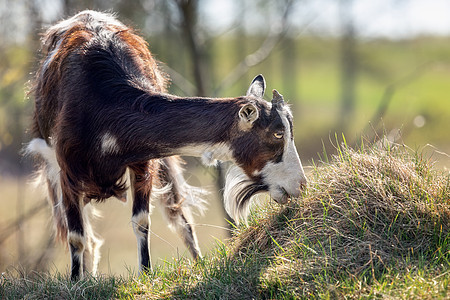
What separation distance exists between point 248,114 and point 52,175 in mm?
2548

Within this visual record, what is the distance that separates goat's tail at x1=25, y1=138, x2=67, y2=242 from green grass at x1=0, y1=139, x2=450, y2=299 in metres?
1.43

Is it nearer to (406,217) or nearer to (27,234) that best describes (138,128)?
(406,217)

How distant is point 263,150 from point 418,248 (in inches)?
54.4

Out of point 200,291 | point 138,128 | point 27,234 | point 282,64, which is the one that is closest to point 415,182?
point 200,291

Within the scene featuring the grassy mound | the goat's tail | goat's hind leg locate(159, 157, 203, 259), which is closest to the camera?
the grassy mound

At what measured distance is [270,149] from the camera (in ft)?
15.3

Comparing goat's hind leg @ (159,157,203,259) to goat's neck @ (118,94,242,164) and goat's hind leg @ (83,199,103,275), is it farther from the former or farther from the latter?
goat's neck @ (118,94,242,164)

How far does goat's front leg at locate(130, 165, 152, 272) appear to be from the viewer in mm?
5352

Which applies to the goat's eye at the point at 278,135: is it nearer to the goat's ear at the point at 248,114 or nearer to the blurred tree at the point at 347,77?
the goat's ear at the point at 248,114

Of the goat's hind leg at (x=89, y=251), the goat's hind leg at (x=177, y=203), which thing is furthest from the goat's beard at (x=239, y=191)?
the goat's hind leg at (x=89, y=251)

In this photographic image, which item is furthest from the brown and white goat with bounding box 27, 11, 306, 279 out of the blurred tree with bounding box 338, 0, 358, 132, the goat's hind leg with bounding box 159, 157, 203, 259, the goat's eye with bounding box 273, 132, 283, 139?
the blurred tree with bounding box 338, 0, 358, 132

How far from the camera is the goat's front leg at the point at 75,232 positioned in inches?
210

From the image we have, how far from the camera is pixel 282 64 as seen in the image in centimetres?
3556

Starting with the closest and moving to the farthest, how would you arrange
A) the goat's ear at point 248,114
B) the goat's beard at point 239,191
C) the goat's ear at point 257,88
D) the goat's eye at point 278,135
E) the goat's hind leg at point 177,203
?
the goat's ear at point 248,114 → the goat's eye at point 278,135 → the goat's beard at point 239,191 → the goat's ear at point 257,88 → the goat's hind leg at point 177,203
